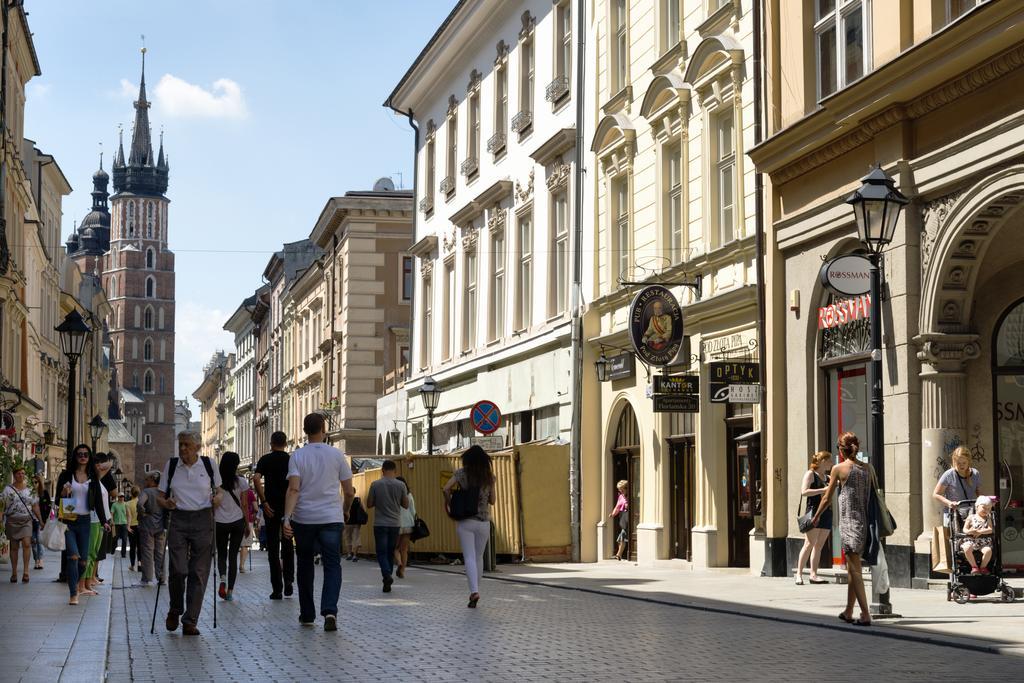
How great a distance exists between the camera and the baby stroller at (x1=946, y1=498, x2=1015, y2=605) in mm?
15688

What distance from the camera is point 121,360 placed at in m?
182

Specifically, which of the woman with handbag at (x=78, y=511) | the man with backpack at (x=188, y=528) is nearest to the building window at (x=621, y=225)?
the woman with handbag at (x=78, y=511)

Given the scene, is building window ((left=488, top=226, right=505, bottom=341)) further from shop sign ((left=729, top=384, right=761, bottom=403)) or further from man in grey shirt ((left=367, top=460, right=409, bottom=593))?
man in grey shirt ((left=367, top=460, right=409, bottom=593))

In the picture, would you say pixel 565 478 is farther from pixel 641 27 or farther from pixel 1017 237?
pixel 1017 237

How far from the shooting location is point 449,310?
4272 centimetres

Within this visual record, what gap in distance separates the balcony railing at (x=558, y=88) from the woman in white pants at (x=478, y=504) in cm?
1675

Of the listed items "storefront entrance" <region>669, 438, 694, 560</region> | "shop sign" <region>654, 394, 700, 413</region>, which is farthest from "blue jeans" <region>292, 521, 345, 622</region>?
"storefront entrance" <region>669, 438, 694, 560</region>

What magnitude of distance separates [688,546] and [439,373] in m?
17.5

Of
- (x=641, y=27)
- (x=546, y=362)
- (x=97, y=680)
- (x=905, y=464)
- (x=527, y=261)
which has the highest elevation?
(x=641, y=27)

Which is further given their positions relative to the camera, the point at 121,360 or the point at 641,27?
the point at 121,360

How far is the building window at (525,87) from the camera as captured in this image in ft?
115

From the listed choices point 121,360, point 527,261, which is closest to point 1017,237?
point 527,261

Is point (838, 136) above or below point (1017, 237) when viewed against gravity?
above

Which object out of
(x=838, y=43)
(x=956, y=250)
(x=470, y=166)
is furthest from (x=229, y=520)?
(x=470, y=166)
